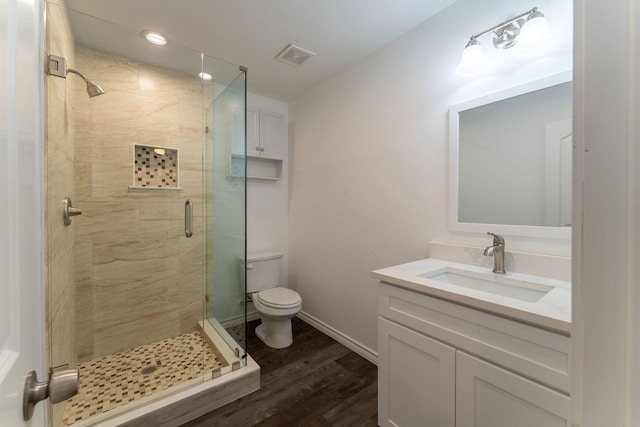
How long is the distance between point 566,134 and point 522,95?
0.94ft

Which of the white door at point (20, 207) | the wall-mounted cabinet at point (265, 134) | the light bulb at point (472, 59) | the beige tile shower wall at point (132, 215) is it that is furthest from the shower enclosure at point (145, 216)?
the light bulb at point (472, 59)

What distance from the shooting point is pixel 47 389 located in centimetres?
45

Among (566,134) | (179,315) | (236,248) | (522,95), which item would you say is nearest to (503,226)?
(566,134)

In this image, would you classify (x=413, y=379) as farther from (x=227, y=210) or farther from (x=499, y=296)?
(x=227, y=210)

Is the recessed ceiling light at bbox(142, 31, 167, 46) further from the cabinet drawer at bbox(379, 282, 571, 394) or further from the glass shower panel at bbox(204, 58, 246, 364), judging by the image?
the cabinet drawer at bbox(379, 282, 571, 394)

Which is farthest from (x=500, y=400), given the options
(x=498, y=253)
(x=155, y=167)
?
(x=155, y=167)

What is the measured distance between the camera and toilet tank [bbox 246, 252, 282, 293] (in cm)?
247

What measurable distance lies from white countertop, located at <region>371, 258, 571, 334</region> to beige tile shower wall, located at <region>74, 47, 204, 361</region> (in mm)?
1891

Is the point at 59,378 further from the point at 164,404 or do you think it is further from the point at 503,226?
the point at 503,226

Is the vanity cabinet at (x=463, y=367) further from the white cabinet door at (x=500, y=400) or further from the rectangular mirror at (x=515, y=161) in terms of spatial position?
the rectangular mirror at (x=515, y=161)

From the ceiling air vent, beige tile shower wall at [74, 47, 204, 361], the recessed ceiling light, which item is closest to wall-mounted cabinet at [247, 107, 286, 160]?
beige tile shower wall at [74, 47, 204, 361]

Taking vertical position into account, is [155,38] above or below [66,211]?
above

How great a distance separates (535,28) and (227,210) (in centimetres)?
224

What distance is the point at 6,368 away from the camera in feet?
1.18
